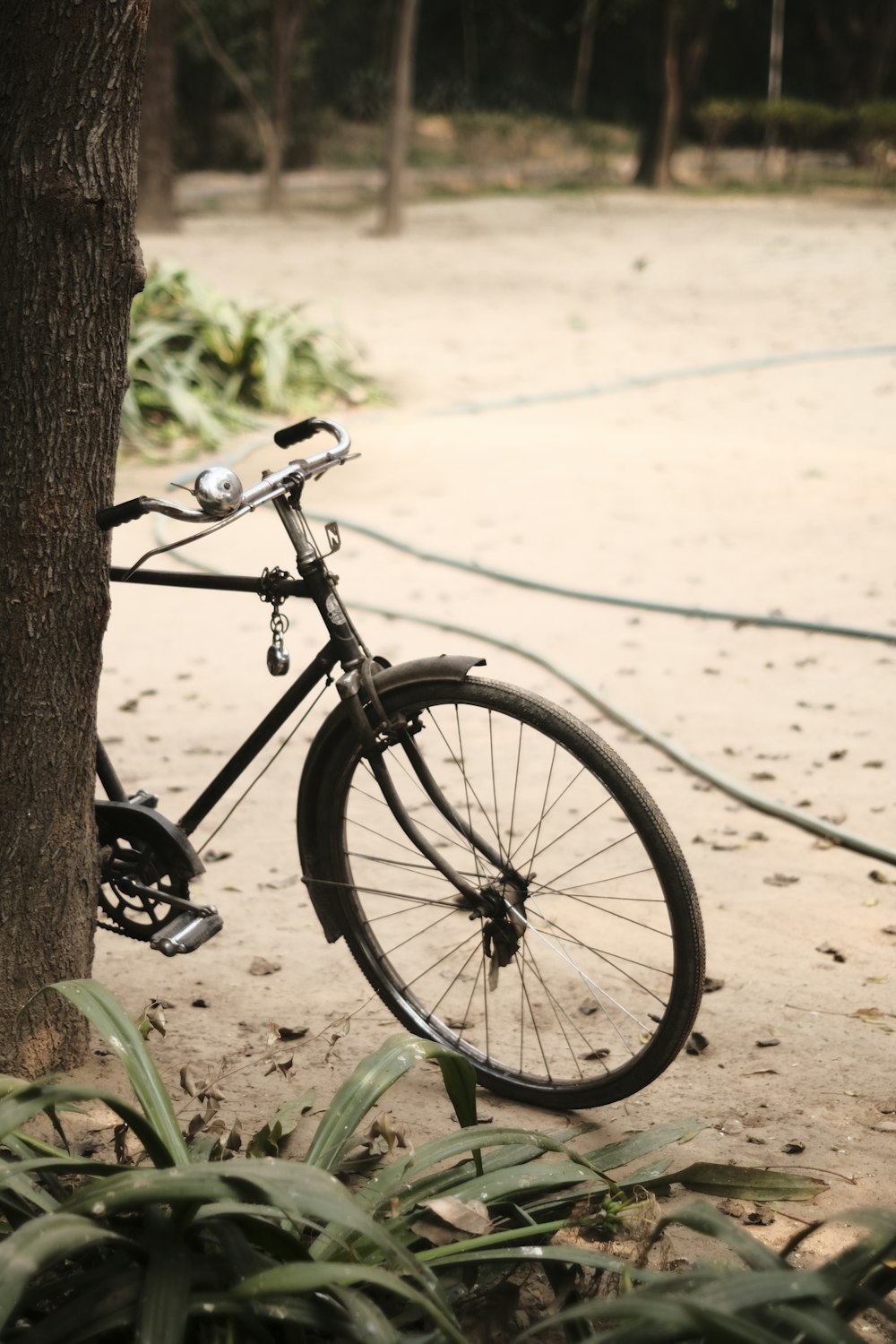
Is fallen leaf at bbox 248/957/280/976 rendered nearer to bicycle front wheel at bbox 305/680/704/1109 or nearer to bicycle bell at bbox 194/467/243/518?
bicycle front wheel at bbox 305/680/704/1109

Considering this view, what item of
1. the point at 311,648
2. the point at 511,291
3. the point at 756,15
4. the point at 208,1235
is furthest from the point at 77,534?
the point at 756,15

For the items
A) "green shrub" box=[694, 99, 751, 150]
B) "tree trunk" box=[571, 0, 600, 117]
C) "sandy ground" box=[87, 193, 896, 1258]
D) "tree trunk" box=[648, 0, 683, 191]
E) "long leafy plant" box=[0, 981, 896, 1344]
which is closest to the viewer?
"long leafy plant" box=[0, 981, 896, 1344]

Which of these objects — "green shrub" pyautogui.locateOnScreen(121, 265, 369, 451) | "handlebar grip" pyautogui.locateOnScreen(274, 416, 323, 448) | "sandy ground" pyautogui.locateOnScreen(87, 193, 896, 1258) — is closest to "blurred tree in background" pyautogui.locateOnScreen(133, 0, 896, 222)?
"sandy ground" pyautogui.locateOnScreen(87, 193, 896, 1258)

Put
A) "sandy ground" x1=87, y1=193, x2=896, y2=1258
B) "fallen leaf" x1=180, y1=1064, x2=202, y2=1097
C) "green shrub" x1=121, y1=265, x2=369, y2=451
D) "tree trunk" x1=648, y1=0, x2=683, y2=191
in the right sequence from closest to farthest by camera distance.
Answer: "fallen leaf" x1=180, y1=1064, x2=202, y2=1097, "sandy ground" x1=87, y1=193, x2=896, y2=1258, "green shrub" x1=121, y1=265, x2=369, y2=451, "tree trunk" x1=648, y1=0, x2=683, y2=191

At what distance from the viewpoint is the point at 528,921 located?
2.62 metres

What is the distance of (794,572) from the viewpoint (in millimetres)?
6023

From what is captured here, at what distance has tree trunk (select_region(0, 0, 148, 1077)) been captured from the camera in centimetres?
221

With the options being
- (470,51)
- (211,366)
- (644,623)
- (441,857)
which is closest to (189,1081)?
(441,857)

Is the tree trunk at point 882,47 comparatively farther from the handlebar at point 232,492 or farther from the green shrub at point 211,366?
the handlebar at point 232,492

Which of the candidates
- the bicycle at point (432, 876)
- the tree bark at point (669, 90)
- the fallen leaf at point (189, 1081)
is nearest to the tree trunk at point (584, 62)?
the tree bark at point (669, 90)

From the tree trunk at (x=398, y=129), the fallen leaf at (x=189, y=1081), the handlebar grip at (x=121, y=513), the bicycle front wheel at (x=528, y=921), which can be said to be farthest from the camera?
the tree trunk at (x=398, y=129)

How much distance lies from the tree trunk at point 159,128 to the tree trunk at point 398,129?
7.58 ft

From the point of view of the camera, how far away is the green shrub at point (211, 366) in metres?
8.29

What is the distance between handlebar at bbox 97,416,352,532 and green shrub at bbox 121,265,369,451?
564cm
